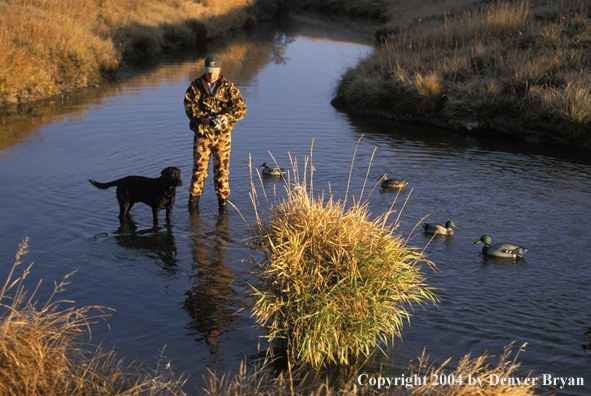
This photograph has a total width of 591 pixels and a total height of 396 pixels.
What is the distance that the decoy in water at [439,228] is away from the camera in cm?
748

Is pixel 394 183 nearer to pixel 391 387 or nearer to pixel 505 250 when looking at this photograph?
pixel 505 250

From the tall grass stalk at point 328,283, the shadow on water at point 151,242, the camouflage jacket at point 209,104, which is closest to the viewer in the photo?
the tall grass stalk at point 328,283

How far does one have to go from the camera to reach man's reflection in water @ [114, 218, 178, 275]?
6.81 m

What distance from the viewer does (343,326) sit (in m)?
4.48

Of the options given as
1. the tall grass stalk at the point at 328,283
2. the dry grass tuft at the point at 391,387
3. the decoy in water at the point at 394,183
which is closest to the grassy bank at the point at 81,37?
the decoy in water at the point at 394,183

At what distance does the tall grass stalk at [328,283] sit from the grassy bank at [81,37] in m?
15.3

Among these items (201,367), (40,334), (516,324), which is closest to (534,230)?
(516,324)

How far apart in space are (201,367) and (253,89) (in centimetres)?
1687

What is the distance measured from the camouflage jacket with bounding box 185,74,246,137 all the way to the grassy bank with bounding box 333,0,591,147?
8965 millimetres

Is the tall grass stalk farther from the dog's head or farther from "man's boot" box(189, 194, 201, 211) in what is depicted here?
"man's boot" box(189, 194, 201, 211)

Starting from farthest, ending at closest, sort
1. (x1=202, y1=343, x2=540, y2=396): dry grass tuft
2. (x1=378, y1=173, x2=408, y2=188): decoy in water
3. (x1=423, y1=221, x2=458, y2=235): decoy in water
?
(x1=378, y1=173, x2=408, y2=188): decoy in water → (x1=423, y1=221, x2=458, y2=235): decoy in water → (x1=202, y1=343, x2=540, y2=396): dry grass tuft

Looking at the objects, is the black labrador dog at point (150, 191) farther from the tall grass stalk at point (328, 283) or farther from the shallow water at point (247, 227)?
the tall grass stalk at point (328, 283)

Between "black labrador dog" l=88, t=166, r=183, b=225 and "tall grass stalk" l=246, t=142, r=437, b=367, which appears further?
"black labrador dog" l=88, t=166, r=183, b=225

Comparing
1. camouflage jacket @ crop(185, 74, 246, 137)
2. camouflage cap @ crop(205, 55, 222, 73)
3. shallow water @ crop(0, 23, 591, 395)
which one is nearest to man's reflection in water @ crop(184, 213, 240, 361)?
shallow water @ crop(0, 23, 591, 395)
